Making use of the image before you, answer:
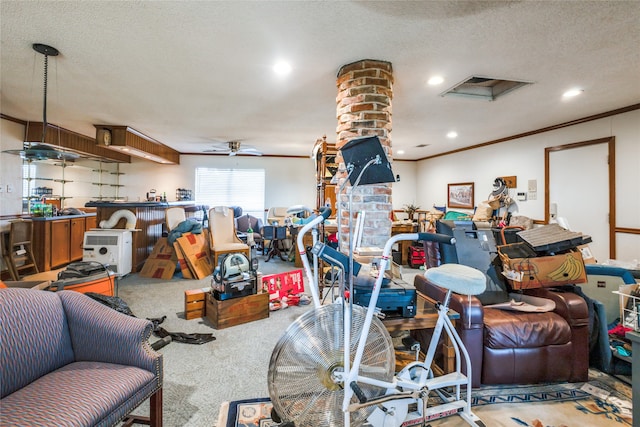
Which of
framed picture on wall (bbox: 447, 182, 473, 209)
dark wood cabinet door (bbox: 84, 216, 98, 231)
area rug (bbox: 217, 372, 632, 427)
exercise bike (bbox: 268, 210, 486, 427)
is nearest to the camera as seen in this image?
exercise bike (bbox: 268, 210, 486, 427)

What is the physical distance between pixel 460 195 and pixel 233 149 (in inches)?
201

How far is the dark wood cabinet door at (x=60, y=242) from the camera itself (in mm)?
4844

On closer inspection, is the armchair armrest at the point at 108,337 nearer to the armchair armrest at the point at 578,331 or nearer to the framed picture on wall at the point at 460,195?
the armchair armrest at the point at 578,331

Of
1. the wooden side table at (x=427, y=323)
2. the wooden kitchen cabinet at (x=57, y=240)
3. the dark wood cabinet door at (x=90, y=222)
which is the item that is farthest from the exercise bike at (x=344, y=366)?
the dark wood cabinet door at (x=90, y=222)

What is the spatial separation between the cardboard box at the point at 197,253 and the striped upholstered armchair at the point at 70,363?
124 inches

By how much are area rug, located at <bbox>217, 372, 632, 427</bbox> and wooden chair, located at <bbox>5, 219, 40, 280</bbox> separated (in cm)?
433

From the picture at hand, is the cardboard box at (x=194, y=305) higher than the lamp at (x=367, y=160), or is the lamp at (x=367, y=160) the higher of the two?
the lamp at (x=367, y=160)

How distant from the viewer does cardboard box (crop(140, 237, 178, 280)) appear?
4711mm

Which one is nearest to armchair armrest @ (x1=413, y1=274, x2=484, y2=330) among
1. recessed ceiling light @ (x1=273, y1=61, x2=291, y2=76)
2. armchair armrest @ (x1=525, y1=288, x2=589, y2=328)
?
armchair armrest @ (x1=525, y1=288, x2=589, y2=328)

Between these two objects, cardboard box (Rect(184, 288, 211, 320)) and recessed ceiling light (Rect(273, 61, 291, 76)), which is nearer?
recessed ceiling light (Rect(273, 61, 291, 76))

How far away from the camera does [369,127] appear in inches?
95.9

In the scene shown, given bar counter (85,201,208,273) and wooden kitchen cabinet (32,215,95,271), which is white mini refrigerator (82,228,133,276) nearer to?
bar counter (85,201,208,273)

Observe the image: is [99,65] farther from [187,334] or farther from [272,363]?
[272,363]

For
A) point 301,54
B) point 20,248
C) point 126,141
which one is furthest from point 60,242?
point 301,54
